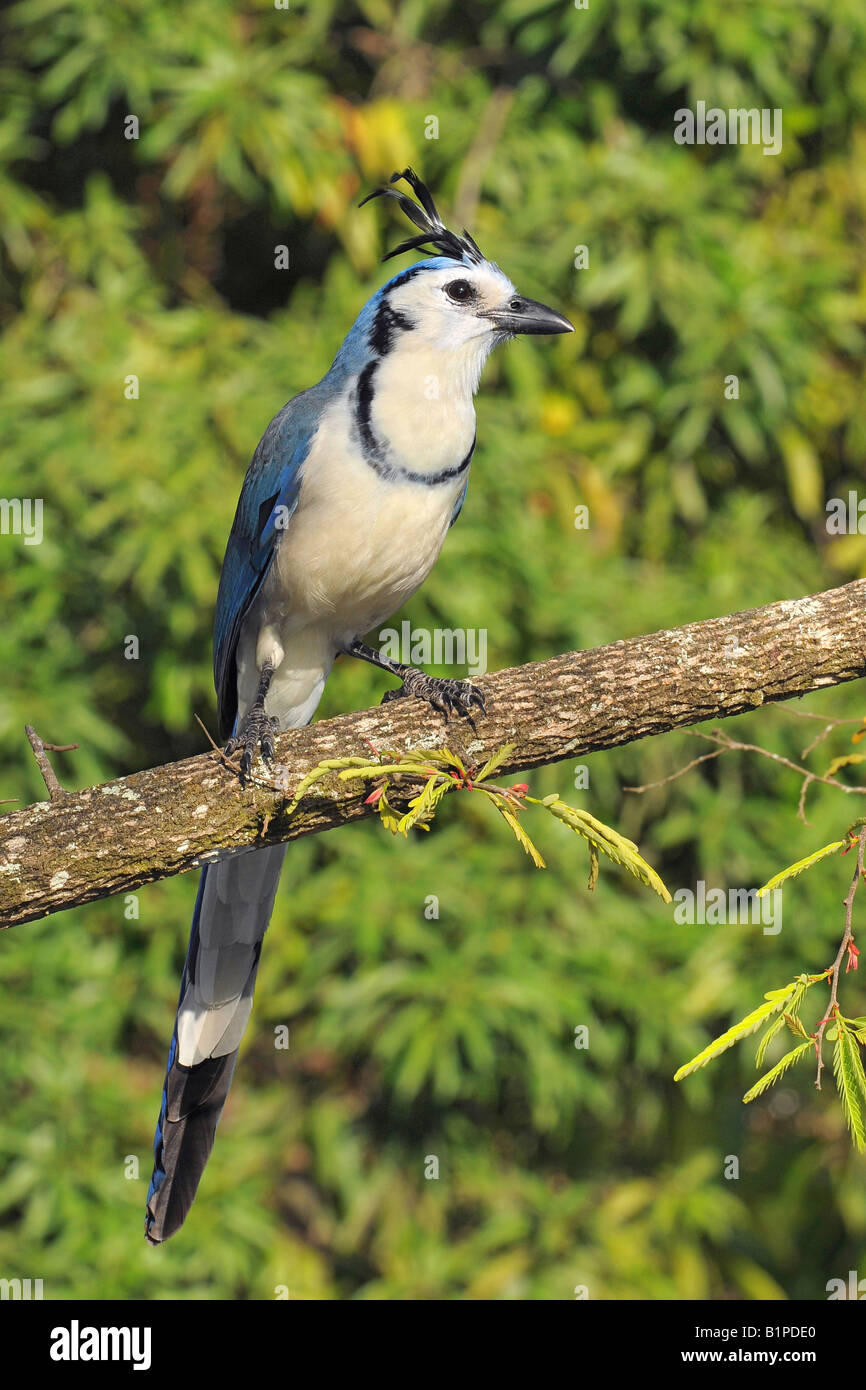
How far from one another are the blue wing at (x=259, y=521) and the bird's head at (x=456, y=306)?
29 cm

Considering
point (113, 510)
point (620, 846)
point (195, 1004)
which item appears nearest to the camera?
point (620, 846)

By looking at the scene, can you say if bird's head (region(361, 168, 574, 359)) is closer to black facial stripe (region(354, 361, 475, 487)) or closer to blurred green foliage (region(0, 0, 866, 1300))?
black facial stripe (region(354, 361, 475, 487))

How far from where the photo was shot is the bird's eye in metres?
3.22

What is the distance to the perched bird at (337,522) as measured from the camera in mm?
3061

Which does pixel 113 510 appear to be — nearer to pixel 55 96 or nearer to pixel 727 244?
pixel 55 96

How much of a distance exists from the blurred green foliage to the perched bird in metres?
1.07

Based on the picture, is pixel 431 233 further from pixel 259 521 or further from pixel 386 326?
pixel 259 521

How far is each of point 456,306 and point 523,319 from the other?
0.15 meters

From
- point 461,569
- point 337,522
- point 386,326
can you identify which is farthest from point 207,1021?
point 461,569

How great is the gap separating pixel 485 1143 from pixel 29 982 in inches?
60.9

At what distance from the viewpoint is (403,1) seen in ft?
16.6

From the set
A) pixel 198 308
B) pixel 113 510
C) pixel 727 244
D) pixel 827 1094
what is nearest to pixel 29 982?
pixel 113 510

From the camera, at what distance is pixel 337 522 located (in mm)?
3062

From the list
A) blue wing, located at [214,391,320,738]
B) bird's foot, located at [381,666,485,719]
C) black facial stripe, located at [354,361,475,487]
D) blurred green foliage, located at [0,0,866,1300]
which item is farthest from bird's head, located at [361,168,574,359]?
blurred green foliage, located at [0,0,866,1300]
